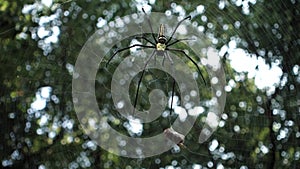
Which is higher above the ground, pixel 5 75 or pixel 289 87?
pixel 289 87

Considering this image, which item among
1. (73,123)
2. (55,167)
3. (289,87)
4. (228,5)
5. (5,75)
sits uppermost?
(228,5)

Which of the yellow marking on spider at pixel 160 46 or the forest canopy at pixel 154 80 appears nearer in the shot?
the yellow marking on spider at pixel 160 46

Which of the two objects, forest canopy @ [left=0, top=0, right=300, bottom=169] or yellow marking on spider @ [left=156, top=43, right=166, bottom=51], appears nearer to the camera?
yellow marking on spider @ [left=156, top=43, right=166, bottom=51]

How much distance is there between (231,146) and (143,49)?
43 centimetres

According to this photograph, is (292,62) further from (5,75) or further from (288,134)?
(5,75)

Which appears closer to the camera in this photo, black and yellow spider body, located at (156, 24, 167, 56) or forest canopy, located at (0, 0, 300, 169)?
black and yellow spider body, located at (156, 24, 167, 56)

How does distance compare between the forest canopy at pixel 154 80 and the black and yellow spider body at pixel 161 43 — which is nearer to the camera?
the black and yellow spider body at pixel 161 43

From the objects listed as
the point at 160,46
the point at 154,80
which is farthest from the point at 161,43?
the point at 154,80

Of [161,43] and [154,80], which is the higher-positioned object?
[161,43]

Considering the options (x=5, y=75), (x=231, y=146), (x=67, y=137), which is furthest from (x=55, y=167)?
(x=231, y=146)

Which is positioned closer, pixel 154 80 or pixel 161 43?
pixel 161 43

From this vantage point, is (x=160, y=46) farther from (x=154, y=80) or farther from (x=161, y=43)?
(x=154, y=80)

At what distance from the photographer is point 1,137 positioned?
1199 mm

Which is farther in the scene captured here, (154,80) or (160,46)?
(154,80)
